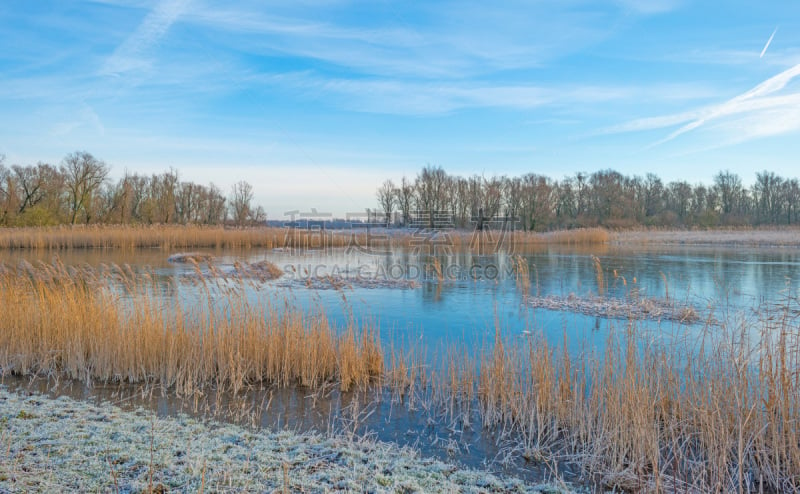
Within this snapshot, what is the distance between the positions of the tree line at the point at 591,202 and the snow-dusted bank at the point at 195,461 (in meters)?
39.9

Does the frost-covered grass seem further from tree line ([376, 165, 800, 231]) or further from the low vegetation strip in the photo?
the low vegetation strip

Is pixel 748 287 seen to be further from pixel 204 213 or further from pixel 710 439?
pixel 204 213

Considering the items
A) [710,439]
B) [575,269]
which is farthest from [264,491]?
[575,269]

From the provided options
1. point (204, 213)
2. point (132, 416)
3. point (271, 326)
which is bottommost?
point (132, 416)

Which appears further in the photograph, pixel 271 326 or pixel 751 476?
pixel 271 326

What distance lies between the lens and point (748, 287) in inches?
456

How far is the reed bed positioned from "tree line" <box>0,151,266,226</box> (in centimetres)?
1067

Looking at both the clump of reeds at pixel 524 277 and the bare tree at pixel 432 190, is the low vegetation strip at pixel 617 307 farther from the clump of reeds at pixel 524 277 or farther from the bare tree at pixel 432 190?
the bare tree at pixel 432 190

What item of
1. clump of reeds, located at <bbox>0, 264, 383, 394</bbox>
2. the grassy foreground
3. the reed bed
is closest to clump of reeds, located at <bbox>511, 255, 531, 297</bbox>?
the grassy foreground

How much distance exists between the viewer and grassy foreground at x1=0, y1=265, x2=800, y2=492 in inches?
133

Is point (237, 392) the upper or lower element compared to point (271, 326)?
lower

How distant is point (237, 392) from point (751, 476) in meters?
4.52

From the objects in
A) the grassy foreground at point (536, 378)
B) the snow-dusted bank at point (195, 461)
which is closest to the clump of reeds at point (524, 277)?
the grassy foreground at point (536, 378)

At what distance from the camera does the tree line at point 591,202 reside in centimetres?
4403
